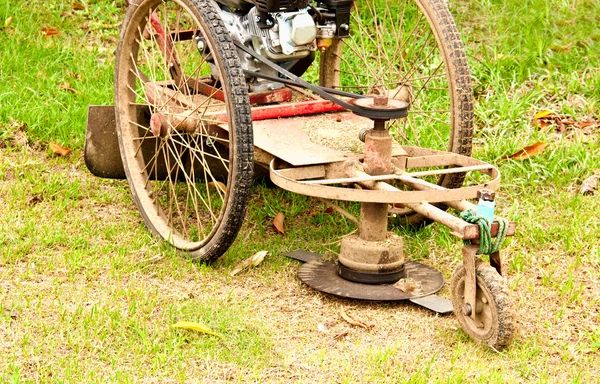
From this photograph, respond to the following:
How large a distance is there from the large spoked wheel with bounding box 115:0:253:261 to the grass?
0.53 feet

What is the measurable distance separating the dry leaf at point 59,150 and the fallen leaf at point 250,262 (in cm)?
143

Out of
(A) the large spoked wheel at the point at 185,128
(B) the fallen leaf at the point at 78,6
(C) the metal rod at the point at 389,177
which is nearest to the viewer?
(C) the metal rod at the point at 389,177

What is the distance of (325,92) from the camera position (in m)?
3.86

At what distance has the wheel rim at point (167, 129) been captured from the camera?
4031mm

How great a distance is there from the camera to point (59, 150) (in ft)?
16.4

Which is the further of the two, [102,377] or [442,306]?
[442,306]

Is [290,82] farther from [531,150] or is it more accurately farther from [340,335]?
[531,150]

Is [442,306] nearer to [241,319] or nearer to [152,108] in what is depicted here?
[241,319]

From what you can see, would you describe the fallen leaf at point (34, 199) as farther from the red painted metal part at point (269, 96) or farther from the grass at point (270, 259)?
the red painted metal part at point (269, 96)

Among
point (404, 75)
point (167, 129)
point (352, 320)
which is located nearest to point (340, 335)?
point (352, 320)

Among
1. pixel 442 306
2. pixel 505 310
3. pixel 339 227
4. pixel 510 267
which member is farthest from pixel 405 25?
pixel 505 310

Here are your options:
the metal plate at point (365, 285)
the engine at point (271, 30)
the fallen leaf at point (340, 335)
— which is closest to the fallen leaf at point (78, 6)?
the engine at point (271, 30)

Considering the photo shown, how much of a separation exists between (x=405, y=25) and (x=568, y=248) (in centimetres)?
215

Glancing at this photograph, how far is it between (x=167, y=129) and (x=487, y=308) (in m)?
1.52
